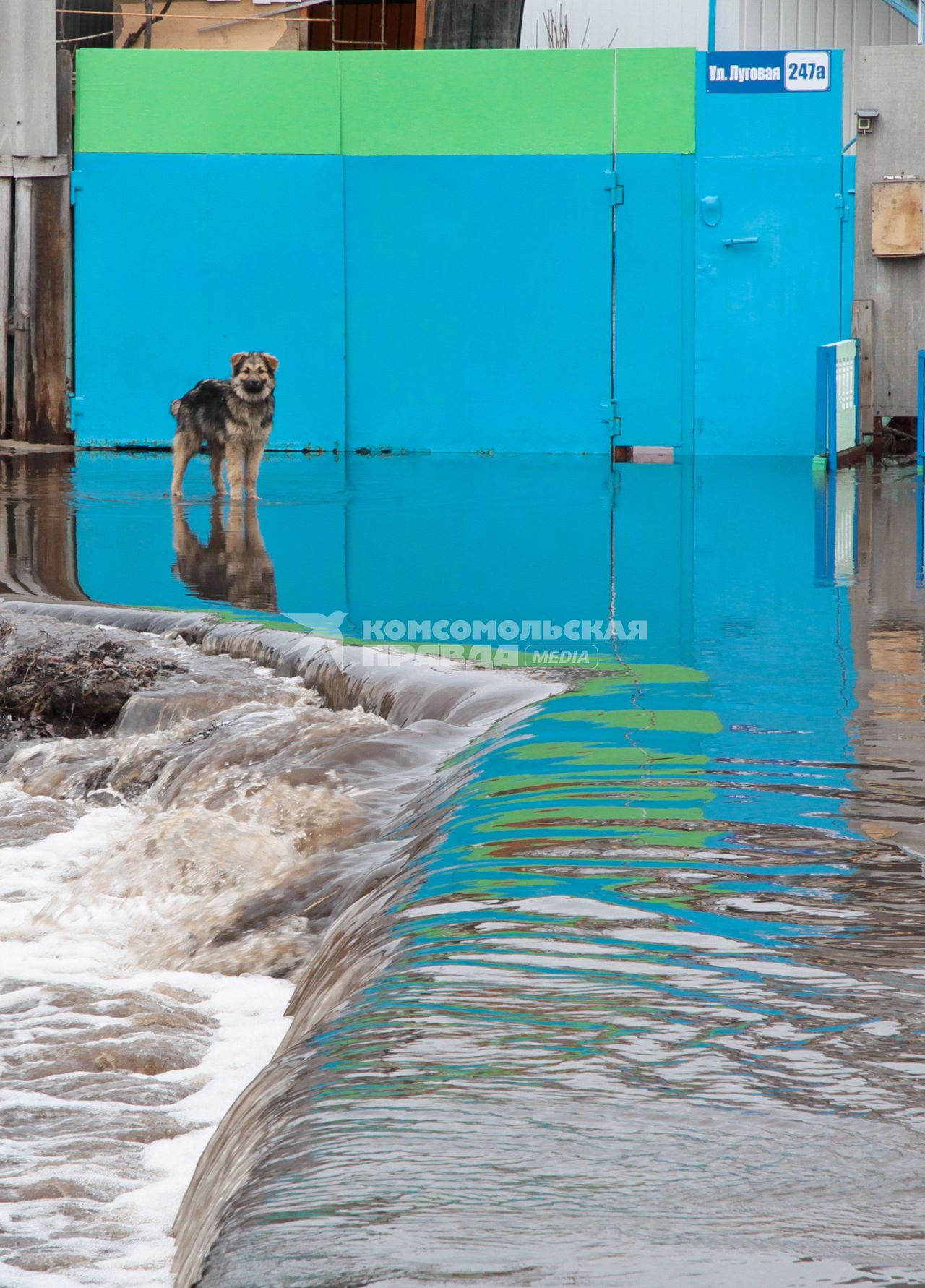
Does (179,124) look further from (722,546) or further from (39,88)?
(722,546)

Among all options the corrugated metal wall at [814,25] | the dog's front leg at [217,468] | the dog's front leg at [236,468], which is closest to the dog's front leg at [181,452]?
the dog's front leg at [217,468]

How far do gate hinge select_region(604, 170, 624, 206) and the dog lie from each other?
380 cm

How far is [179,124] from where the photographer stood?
485 inches

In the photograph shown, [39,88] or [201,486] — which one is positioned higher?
[39,88]

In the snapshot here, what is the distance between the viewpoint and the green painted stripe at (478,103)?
12.1 metres

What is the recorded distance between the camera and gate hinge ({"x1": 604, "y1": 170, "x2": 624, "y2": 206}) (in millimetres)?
12094

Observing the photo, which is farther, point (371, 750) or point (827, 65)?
point (827, 65)

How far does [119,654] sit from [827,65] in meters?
8.32

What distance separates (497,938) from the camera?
281 centimetres

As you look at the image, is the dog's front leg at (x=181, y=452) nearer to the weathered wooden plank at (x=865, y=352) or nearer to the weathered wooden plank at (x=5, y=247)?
the weathered wooden plank at (x=5, y=247)

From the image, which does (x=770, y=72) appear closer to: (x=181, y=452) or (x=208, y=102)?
(x=208, y=102)

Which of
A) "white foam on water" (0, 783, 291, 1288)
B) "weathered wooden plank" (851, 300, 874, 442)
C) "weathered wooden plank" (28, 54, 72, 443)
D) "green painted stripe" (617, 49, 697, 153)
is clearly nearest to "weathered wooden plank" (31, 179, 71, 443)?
"weathered wooden plank" (28, 54, 72, 443)

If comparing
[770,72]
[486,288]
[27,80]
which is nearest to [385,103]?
[486,288]

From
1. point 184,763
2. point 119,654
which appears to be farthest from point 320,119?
point 184,763
